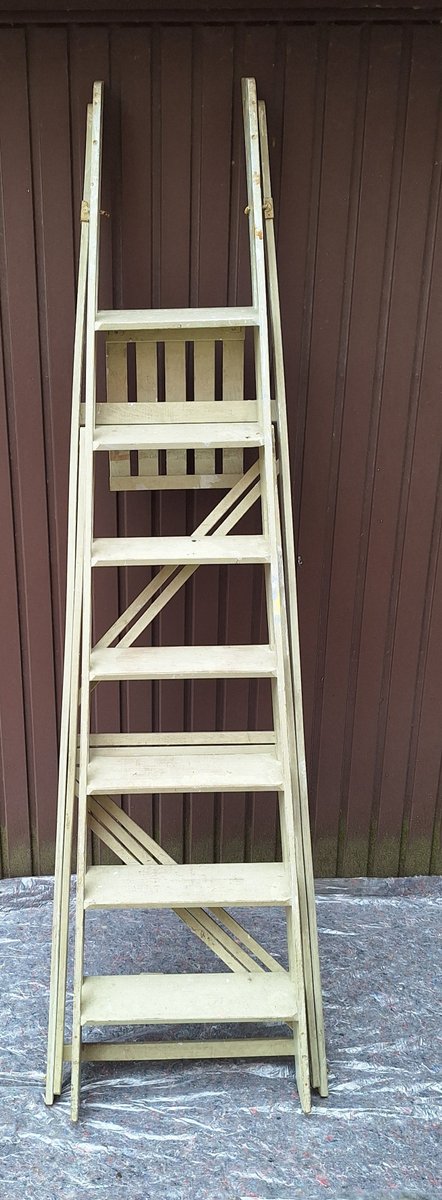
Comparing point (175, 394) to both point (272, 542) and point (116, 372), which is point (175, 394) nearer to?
point (116, 372)

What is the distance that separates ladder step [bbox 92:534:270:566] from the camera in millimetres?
2029

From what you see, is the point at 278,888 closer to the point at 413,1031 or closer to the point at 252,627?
the point at 413,1031

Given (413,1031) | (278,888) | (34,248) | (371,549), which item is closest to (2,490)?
(34,248)

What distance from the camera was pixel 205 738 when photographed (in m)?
2.34

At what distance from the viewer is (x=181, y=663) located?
2.09 m

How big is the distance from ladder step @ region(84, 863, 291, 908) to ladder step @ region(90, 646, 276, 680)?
1.84 feet

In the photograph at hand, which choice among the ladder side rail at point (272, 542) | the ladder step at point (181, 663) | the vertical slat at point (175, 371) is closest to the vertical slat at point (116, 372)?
the vertical slat at point (175, 371)

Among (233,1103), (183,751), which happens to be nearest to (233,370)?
(183,751)

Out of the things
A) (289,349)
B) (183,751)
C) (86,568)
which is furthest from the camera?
(289,349)

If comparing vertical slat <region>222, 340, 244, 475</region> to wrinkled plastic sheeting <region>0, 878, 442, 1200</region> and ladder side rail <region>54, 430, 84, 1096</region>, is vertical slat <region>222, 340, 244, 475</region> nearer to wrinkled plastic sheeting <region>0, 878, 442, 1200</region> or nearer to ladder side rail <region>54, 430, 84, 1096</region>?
ladder side rail <region>54, 430, 84, 1096</region>

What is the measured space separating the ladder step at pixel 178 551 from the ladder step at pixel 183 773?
1.88 ft

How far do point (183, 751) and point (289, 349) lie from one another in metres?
1.37

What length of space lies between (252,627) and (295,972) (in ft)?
3.86

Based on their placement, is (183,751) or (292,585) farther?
(183,751)
